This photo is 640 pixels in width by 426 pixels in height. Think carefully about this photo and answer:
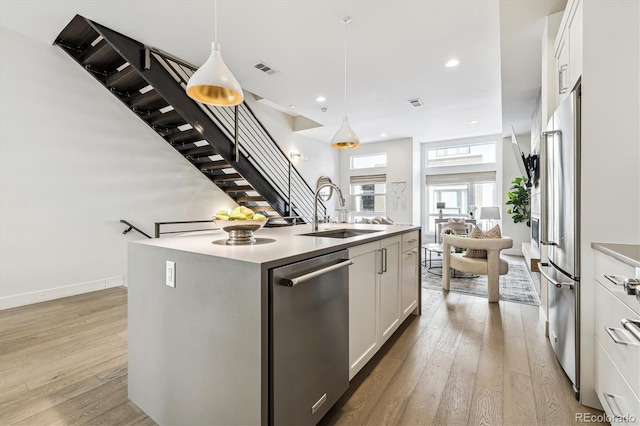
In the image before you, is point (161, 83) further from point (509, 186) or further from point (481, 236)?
point (509, 186)

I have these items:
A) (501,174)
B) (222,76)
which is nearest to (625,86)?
(222,76)

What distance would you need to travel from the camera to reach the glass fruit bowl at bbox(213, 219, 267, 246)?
1538mm

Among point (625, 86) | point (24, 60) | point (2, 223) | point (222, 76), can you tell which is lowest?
point (2, 223)

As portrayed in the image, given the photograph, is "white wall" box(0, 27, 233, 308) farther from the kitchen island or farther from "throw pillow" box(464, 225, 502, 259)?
"throw pillow" box(464, 225, 502, 259)

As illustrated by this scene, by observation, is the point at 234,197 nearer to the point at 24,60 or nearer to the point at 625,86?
the point at 24,60

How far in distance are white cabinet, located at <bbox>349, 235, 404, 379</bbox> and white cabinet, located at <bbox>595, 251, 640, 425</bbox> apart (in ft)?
3.66

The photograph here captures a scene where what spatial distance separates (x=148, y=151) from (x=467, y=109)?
5.54 metres

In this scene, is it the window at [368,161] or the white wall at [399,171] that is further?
the window at [368,161]

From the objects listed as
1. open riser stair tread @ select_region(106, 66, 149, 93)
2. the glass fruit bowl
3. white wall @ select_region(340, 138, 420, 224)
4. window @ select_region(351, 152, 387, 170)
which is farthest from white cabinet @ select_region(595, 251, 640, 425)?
window @ select_region(351, 152, 387, 170)

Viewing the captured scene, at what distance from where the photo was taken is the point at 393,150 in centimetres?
802

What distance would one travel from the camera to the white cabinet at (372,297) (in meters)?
1.67

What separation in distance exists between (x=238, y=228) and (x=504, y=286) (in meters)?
3.93

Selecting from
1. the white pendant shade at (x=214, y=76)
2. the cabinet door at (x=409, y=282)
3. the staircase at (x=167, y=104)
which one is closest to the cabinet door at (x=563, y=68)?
the cabinet door at (x=409, y=282)

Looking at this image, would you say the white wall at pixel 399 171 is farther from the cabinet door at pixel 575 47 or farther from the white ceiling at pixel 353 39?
the cabinet door at pixel 575 47
